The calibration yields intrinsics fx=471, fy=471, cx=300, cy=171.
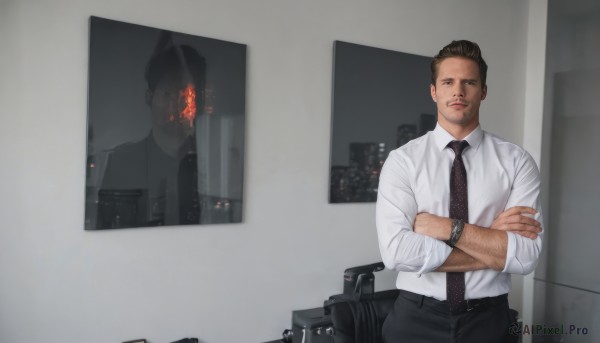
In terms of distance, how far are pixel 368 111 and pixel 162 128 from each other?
159cm

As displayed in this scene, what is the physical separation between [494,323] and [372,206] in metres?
A: 1.92

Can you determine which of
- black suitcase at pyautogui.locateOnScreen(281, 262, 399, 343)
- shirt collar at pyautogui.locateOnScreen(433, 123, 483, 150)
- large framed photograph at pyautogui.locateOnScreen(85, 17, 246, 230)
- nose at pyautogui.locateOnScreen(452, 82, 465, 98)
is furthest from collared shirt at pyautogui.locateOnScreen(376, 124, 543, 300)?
large framed photograph at pyautogui.locateOnScreen(85, 17, 246, 230)

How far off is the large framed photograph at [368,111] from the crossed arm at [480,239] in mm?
1670

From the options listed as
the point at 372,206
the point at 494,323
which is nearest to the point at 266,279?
the point at 372,206

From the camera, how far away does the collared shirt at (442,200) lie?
A: 5.97 ft

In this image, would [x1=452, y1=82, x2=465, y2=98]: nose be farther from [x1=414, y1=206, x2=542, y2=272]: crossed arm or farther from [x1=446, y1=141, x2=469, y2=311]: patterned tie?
[x1=414, y1=206, x2=542, y2=272]: crossed arm

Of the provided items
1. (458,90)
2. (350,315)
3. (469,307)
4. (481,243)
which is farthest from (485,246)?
(350,315)

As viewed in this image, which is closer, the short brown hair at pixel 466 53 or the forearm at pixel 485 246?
the forearm at pixel 485 246

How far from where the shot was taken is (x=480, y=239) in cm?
181

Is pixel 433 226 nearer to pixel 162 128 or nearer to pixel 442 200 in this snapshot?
pixel 442 200

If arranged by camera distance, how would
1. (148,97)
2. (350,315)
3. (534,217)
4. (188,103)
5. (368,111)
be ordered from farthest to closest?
(368,111) → (188,103) → (148,97) → (350,315) → (534,217)

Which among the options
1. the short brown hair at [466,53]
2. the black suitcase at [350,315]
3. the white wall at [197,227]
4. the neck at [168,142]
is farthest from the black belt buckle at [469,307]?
the neck at [168,142]

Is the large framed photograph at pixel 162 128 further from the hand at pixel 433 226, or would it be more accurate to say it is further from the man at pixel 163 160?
the hand at pixel 433 226

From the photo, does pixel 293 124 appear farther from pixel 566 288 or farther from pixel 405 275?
pixel 566 288
